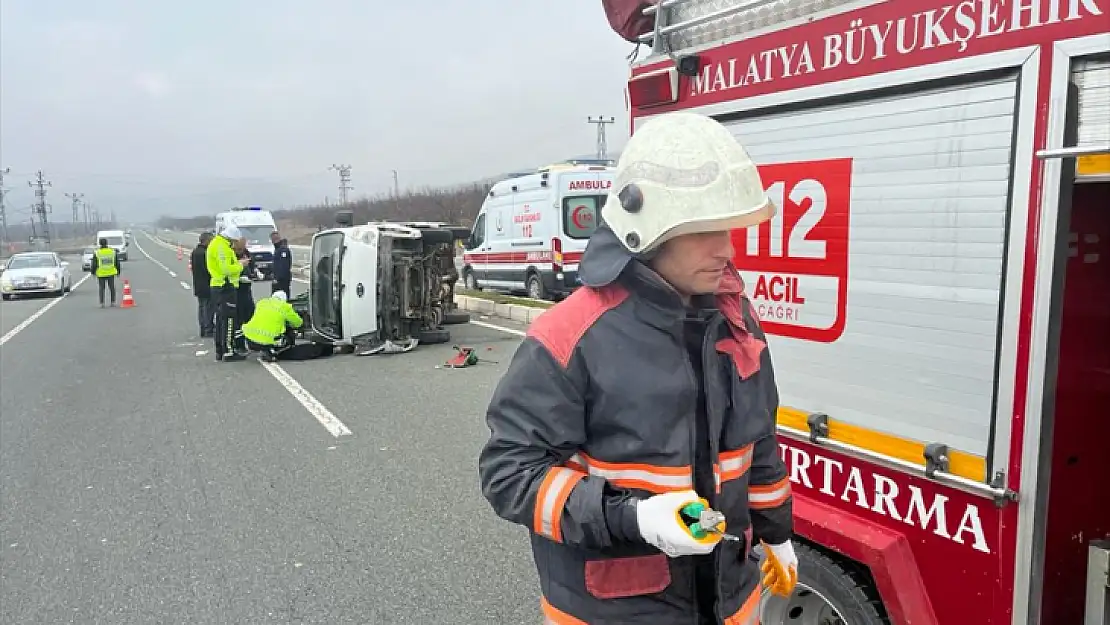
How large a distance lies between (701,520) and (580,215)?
43.3 feet

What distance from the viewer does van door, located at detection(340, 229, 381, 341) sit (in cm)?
1026

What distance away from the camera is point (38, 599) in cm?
384

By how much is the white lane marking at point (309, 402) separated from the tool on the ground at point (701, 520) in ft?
18.2

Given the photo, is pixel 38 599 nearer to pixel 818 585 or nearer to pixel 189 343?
pixel 818 585

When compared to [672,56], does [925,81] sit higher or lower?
lower

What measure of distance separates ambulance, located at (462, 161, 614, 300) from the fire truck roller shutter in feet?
37.9

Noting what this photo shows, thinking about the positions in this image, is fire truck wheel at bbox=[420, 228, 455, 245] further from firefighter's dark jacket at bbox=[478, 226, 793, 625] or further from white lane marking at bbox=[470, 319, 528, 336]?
firefighter's dark jacket at bbox=[478, 226, 793, 625]

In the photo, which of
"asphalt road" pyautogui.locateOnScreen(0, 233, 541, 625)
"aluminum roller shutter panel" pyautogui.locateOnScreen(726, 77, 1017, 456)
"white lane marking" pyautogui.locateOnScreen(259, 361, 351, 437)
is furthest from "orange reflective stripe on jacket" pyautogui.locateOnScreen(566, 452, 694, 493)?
"white lane marking" pyautogui.locateOnScreen(259, 361, 351, 437)

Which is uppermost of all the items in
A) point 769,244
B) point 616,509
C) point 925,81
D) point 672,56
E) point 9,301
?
point 672,56

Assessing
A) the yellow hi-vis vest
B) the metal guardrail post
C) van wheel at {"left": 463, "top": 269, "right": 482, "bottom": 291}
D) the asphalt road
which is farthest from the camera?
van wheel at {"left": 463, "top": 269, "right": 482, "bottom": 291}

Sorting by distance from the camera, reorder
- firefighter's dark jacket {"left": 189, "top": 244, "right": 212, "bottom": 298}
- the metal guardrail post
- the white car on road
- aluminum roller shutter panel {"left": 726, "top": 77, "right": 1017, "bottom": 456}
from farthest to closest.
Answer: the white car on road
firefighter's dark jacket {"left": 189, "top": 244, "right": 212, "bottom": 298}
the metal guardrail post
aluminum roller shutter panel {"left": 726, "top": 77, "right": 1017, "bottom": 456}

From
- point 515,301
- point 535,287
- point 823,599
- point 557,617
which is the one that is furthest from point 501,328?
point 557,617

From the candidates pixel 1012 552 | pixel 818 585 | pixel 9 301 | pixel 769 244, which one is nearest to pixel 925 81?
pixel 769 244

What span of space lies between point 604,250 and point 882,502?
1.31 m
